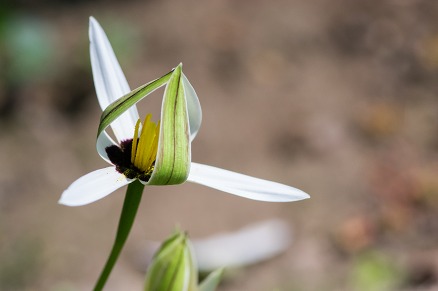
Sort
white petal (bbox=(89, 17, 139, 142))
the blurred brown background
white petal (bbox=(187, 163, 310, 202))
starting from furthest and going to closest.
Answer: the blurred brown background
white petal (bbox=(89, 17, 139, 142))
white petal (bbox=(187, 163, 310, 202))

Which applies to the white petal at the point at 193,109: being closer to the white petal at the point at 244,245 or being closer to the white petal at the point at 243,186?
the white petal at the point at 243,186

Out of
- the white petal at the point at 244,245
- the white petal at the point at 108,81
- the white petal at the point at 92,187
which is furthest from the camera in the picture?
the white petal at the point at 244,245

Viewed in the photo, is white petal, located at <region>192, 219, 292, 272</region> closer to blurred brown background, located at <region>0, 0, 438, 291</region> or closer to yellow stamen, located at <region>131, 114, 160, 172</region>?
blurred brown background, located at <region>0, 0, 438, 291</region>

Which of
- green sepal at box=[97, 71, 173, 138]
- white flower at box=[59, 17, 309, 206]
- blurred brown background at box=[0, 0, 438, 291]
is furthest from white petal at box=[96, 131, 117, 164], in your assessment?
blurred brown background at box=[0, 0, 438, 291]

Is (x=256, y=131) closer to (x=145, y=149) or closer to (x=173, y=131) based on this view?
(x=145, y=149)

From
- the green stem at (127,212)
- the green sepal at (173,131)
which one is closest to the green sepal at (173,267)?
the green stem at (127,212)

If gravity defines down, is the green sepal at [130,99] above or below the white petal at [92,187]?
above
